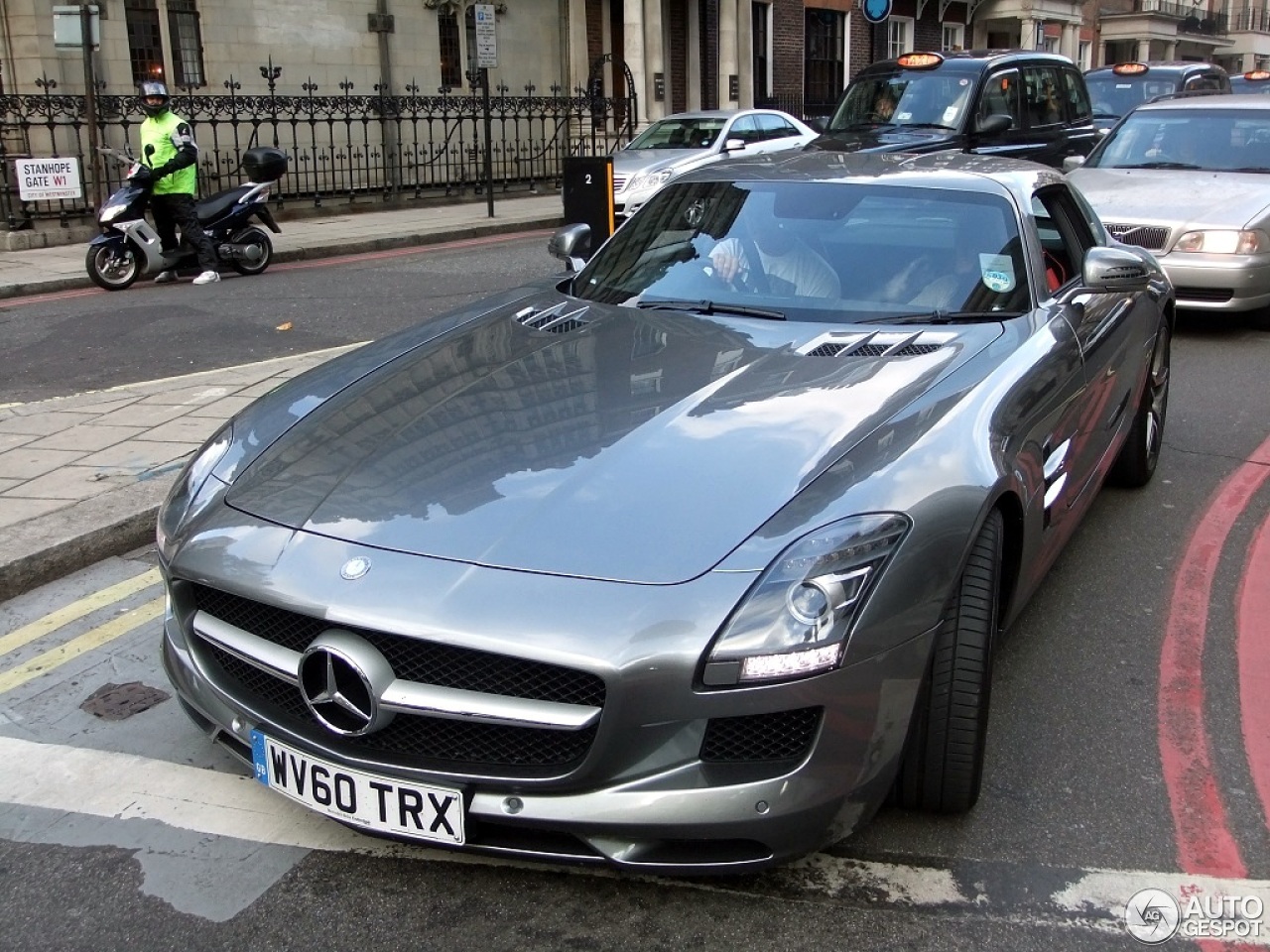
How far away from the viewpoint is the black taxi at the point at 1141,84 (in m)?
16.0

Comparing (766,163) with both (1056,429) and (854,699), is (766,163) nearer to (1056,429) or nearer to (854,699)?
(1056,429)

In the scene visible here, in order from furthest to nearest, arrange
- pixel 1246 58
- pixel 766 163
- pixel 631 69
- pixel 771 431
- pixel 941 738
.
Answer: pixel 1246 58 < pixel 631 69 < pixel 766 163 < pixel 771 431 < pixel 941 738

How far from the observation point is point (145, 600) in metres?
4.28

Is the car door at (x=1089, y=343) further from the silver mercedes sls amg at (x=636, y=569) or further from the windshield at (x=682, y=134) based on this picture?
the windshield at (x=682, y=134)

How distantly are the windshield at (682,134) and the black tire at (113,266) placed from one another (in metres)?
6.98

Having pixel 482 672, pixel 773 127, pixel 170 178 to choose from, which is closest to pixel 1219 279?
pixel 482 672

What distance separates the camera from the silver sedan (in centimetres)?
839

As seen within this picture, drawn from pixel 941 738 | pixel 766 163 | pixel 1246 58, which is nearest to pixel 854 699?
pixel 941 738

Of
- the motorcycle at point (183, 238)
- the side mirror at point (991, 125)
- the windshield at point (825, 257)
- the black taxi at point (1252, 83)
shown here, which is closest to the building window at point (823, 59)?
the black taxi at point (1252, 83)

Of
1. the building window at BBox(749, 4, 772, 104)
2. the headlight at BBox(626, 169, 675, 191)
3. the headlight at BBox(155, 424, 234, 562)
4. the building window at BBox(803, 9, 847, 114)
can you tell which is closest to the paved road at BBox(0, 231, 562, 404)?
the headlight at BBox(626, 169, 675, 191)

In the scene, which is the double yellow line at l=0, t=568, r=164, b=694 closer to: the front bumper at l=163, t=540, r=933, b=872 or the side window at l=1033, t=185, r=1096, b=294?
the front bumper at l=163, t=540, r=933, b=872

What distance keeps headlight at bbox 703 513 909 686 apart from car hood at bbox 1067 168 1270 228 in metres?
6.91

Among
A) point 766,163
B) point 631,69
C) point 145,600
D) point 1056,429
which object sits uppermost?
point 631,69

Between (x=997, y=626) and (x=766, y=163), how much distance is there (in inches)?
87.8
